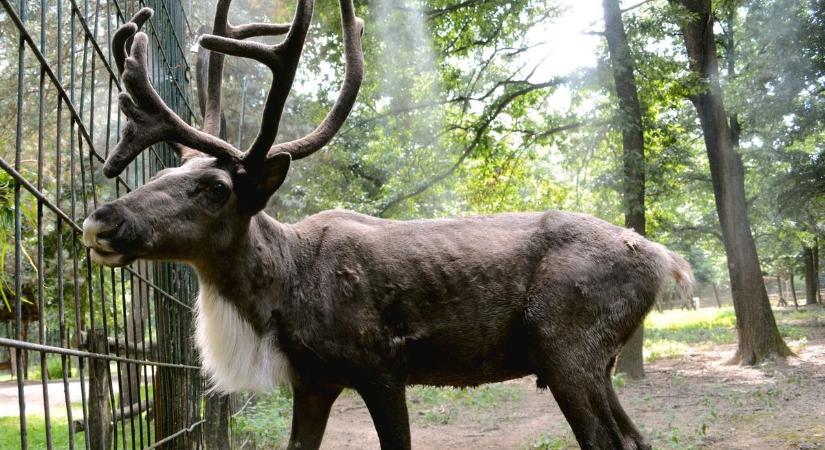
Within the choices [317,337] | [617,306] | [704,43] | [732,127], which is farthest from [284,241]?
[732,127]

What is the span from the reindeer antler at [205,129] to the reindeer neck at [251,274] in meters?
0.41

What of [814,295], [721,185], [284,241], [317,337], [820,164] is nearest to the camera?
[317,337]

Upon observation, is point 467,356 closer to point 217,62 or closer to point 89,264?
point 89,264

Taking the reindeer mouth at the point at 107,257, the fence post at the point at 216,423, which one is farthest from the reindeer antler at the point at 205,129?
the fence post at the point at 216,423

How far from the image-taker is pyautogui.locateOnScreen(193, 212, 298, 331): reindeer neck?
135 inches

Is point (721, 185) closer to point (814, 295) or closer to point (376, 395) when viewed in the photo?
point (376, 395)

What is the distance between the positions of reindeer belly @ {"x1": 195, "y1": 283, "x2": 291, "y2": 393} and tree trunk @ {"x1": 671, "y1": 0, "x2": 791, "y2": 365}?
35.6ft

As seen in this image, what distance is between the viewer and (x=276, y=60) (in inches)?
131

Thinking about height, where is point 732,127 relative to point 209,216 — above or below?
above

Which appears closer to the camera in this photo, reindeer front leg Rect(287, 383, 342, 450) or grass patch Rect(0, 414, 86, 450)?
reindeer front leg Rect(287, 383, 342, 450)

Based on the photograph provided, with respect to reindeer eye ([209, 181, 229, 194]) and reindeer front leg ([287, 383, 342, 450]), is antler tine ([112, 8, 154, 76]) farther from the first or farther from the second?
reindeer front leg ([287, 383, 342, 450])

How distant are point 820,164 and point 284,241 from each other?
44.6 ft

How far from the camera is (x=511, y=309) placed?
3.87 m

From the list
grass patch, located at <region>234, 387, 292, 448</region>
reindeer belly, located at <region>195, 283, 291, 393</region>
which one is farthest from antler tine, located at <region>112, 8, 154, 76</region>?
grass patch, located at <region>234, 387, 292, 448</region>
